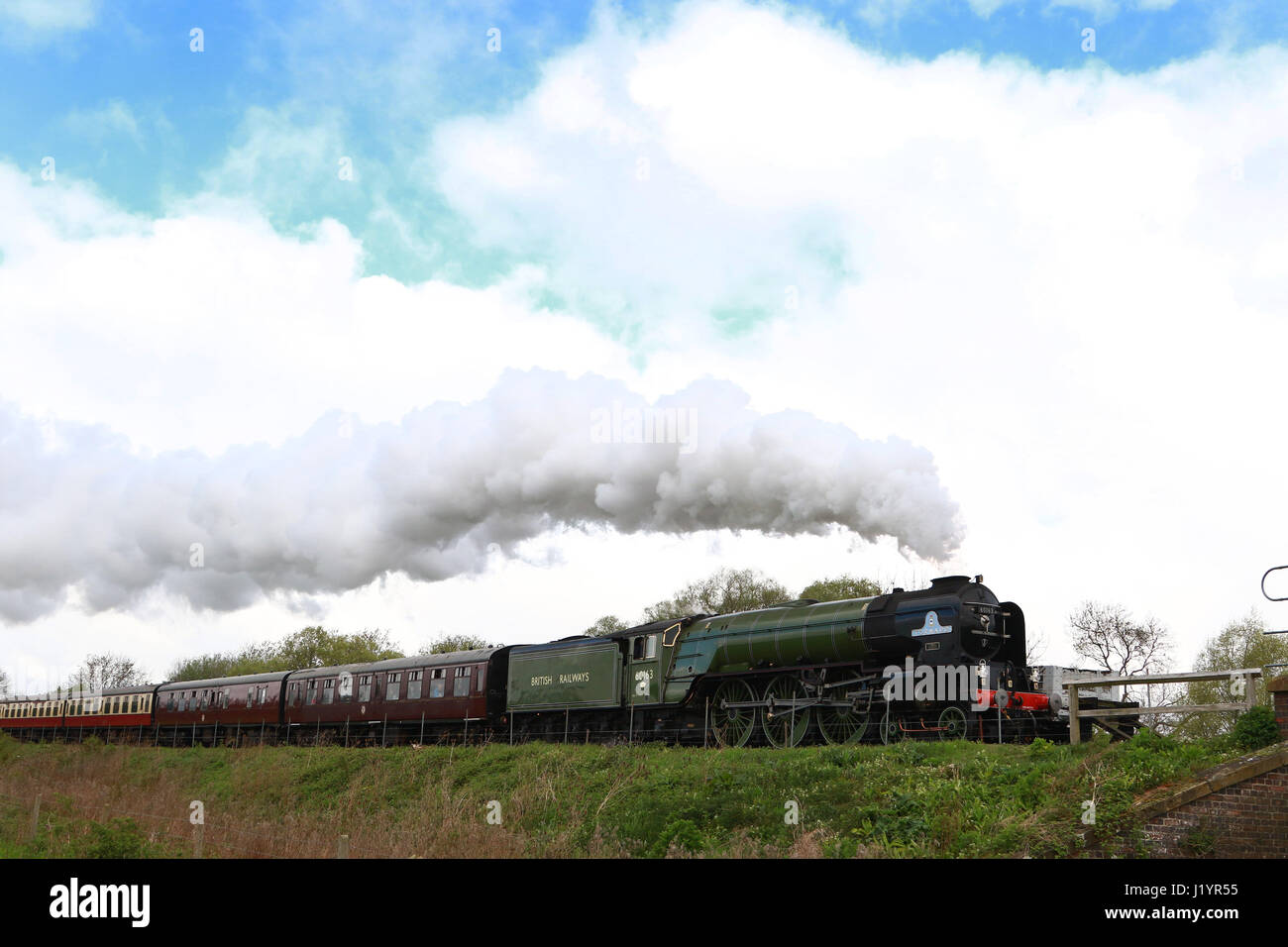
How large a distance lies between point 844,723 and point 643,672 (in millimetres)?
5459

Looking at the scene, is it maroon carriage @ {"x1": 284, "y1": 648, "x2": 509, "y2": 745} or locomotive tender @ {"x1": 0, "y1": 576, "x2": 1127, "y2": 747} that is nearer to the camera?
locomotive tender @ {"x1": 0, "y1": 576, "x2": 1127, "y2": 747}

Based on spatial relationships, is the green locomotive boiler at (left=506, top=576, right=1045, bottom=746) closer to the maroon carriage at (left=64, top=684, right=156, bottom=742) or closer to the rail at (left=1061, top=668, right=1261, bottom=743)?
the rail at (left=1061, top=668, right=1261, bottom=743)

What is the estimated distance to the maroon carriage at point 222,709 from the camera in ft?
109

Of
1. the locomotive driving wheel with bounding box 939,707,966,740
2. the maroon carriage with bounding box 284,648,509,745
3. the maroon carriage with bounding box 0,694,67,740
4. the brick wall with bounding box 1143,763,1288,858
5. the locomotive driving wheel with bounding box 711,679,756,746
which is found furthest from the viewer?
the maroon carriage with bounding box 0,694,67,740

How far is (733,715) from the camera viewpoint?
20016mm

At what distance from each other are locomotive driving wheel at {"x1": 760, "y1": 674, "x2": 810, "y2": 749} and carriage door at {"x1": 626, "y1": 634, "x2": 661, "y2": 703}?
309cm

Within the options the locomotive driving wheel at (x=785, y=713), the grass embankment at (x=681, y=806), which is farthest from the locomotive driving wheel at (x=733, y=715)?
the grass embankment at (x=681, y=806)

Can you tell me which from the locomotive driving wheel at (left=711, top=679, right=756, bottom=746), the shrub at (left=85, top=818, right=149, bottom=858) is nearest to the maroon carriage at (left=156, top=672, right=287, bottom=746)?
the locomotive driving wheel at (left=711, top=679, right=756, bottom=746)

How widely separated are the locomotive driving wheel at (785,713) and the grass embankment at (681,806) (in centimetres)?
170

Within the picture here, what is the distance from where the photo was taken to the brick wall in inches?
399

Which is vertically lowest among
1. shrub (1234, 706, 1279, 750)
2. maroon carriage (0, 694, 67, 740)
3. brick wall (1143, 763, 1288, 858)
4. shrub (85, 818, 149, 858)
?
maroon carriage (0, 694, 67, 740)

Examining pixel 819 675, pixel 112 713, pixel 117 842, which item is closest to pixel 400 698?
pixel 819 675
